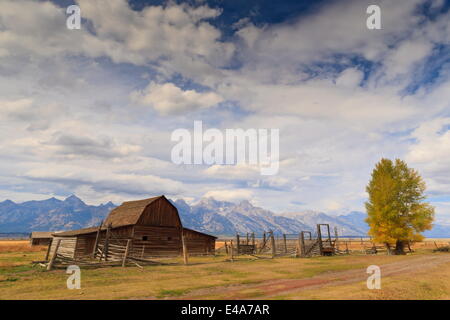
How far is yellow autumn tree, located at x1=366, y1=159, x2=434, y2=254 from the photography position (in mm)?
33062

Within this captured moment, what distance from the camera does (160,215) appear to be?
35.4 meters

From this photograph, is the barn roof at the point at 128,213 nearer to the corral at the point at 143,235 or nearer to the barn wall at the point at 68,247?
the corral at the point at 143,235

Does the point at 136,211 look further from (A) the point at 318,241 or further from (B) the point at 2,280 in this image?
(A) the point at 318,241

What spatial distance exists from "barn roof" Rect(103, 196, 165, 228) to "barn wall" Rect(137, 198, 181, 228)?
587 mm

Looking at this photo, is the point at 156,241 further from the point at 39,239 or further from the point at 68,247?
the point at 39,239

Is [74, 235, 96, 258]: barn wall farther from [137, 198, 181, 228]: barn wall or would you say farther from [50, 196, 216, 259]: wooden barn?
[137, 198, 181, 228]: barn wall

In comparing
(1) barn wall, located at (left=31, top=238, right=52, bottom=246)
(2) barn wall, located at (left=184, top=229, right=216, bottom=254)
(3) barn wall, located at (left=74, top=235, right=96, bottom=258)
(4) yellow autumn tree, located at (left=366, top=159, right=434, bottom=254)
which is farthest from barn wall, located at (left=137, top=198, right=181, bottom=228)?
(1) barn wall, located at (left=31, top=238, right=52, bottom=246)

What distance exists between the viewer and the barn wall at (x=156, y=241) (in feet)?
106

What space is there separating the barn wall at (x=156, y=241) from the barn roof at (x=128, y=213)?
1.57 meters

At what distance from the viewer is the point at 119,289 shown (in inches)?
447

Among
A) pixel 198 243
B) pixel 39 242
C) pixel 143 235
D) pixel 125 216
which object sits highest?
pixel 125 216

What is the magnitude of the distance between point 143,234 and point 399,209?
31.3 metres

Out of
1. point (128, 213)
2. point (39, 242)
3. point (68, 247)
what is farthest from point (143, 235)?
point (39, 242)
